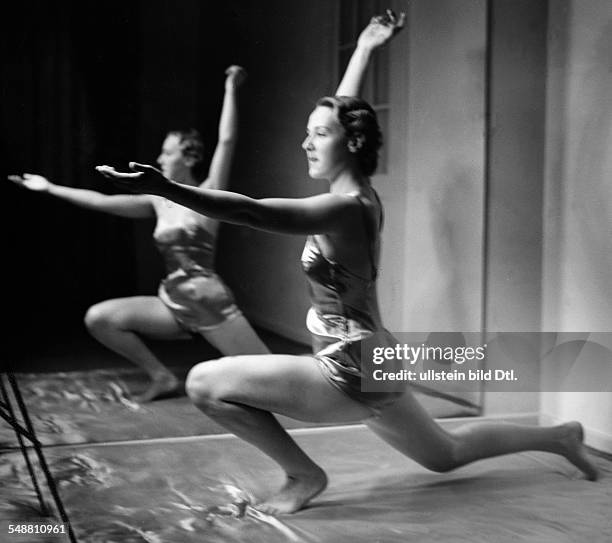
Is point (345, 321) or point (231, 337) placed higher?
point (345, 321)

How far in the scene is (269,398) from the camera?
168 centimetres

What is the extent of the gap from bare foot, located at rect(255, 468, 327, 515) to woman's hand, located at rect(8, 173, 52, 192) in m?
0.87

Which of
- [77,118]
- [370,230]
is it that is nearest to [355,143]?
[370,230]

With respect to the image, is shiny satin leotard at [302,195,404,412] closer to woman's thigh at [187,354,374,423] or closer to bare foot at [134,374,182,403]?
woman's thigh at [187,354,374,423]

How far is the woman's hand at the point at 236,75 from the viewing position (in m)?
2.00

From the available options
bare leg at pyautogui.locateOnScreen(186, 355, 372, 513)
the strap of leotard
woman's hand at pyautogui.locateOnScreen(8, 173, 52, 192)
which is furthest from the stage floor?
woman's hand at pyautogui.locateOnScreen(8, 173, 52, 192)

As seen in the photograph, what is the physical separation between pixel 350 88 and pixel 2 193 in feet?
2.72

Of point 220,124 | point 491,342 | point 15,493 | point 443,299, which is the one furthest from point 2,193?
point 491,342

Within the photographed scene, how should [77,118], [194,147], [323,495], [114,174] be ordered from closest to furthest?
1. [114,174]
2. [323,495]
3. [77,118]
4. [194,147]

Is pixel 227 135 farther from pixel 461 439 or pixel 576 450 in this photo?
pixel 576 450

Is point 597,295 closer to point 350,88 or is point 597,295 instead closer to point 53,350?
point 350,88

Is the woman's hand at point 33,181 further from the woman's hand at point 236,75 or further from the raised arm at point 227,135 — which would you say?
the woman's hand at point 236,75

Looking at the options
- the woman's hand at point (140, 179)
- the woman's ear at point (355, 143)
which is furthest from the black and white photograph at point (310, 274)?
the woman's hand at point (140, 179)

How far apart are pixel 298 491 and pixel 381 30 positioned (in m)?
1.12
